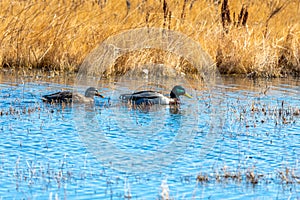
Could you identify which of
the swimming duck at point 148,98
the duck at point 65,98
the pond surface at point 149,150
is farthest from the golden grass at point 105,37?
the duck at point 65,98

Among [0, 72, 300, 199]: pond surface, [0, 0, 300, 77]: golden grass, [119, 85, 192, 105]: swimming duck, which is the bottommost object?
[0, 72, 300, 199]: pond surface

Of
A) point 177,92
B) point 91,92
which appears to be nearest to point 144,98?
point 177,92

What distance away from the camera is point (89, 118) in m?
9.76

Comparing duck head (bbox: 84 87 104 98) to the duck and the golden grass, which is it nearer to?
the duck

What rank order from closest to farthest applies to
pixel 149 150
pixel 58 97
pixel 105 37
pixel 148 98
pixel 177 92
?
pixel 149 150
pixel 58 97
pixel 148 98
pixel 177 92
pixel 105 37

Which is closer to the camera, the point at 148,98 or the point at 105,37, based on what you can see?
the point at 148,98

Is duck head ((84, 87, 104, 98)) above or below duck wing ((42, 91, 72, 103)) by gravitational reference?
above

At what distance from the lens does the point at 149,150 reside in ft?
25.5

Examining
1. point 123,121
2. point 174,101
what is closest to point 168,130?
point 123,121

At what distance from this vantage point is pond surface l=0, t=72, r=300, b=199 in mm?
6027

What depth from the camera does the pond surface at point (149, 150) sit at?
6.03 metres

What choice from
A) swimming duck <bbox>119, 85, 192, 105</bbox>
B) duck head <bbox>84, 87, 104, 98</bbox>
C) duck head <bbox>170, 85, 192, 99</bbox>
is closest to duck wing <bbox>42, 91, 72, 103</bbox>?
duck head <bbox>84, 87, 104, 98</bbox>

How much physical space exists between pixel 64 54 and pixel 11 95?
12.1ft

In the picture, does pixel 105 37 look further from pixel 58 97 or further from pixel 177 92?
pixel 58 97
